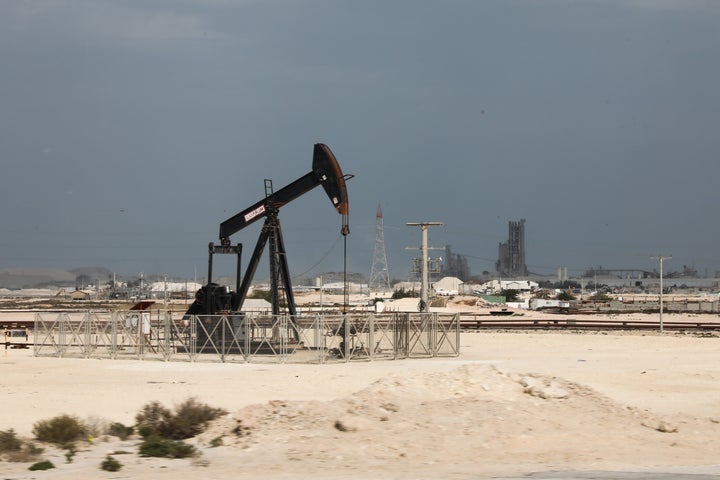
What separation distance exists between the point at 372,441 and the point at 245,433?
2.40 m

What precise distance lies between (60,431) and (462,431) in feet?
23.6

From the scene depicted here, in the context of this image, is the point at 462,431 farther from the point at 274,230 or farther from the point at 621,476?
the point at 274,230

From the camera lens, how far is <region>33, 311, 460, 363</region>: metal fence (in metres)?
39.3

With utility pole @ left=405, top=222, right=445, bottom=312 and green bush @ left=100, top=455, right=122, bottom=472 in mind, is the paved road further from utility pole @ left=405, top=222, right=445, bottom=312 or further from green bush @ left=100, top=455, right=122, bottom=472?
utility pole @ left=405, top=222, right=445, bottom=312

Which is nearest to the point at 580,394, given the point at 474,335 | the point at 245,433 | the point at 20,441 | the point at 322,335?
the point at 245,433

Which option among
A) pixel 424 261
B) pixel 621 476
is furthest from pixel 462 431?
pixel 424 261

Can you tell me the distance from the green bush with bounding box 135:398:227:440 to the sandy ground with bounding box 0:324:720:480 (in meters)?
0.53

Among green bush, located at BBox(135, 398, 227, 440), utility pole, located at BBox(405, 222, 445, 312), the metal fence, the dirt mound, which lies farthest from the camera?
utility pole, located at BBox(405, 222, 445, 312)

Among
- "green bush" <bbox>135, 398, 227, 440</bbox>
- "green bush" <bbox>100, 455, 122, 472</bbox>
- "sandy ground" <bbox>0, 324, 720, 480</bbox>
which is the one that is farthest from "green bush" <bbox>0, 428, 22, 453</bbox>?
"green bush" <bbox>135, 398, 227, 440</bbox>

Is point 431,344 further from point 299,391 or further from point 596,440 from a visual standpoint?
point 596,440

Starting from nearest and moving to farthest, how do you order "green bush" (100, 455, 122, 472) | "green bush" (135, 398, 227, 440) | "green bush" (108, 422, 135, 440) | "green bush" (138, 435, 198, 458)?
"green bush" (100, 455, 122, 472), "green bush" (138, 435, 198, 458), "green bush" (108, 422, 135, 440), "green bush" (135, 398, 227, 440)

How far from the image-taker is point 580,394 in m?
20.9

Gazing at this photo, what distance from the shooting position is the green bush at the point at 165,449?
16312mm

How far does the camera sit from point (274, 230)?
4309 centimetres
